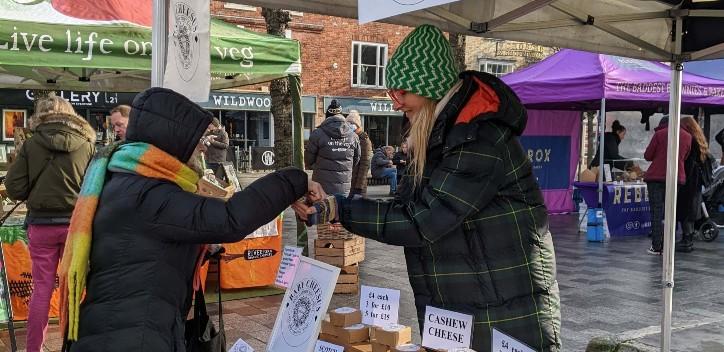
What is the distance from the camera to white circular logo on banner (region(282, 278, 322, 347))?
2.37 metres

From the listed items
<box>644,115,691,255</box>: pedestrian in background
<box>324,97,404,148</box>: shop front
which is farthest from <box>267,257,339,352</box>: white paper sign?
<box>324,97,404,148</box>: shop front

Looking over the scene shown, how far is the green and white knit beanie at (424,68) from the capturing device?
2.10m

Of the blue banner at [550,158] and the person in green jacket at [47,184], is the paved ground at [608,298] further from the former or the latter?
the blue banner at [550,158]

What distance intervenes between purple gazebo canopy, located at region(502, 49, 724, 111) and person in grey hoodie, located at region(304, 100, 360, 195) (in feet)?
10.3

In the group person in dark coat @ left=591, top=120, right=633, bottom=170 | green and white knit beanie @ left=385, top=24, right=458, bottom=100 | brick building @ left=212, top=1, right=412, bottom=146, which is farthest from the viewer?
brick building @ left=212, top=1, right=412, bottom=146

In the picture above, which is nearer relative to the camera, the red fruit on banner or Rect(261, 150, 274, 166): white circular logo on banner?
the red fruit on banner

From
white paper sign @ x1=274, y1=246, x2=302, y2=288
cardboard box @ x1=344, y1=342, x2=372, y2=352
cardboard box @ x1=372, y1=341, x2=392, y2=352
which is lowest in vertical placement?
cardboard box @ x1=344, y1=342, x2=372, y2=352

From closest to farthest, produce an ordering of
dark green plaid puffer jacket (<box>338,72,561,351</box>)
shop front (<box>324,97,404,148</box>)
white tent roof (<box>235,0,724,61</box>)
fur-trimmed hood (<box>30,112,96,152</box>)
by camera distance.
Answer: dark green plaid puffer jacket (<box>338,72,561,351</box>)
white tent roof (<box>235,0,724,61</box>)
fur-trimmed hood (<box>30,112,96,152</box>)
shop front (<box>324,97,404,148</box>)

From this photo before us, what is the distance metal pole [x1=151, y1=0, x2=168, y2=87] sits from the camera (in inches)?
101

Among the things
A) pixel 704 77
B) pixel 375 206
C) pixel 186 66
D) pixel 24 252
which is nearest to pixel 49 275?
pixel 24 252

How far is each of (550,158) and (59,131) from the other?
933 centimetres

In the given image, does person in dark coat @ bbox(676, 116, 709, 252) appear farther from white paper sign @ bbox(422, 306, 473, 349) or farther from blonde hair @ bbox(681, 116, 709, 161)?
white paper sign @ bbox(422, 306, 473, 349)

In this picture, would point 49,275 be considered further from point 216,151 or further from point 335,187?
point 216,151

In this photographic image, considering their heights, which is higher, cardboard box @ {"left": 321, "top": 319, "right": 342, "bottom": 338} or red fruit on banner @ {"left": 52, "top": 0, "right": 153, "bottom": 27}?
red fruit on banner @ {"left": 52, "top": 0, "right": 153, "bottom": 27}
